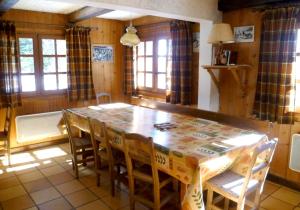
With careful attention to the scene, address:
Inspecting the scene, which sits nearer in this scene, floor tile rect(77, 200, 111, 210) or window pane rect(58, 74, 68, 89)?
floor tile rect(77, 200, 111, 210)

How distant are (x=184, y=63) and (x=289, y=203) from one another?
2.24 meters

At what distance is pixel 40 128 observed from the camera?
13.6ft

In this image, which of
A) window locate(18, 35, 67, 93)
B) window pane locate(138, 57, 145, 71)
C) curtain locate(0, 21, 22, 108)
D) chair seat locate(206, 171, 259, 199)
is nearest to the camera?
chair seat locate(206, 171, 259, 199)

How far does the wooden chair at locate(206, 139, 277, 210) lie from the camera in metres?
1.80

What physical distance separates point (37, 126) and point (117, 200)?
222 cm

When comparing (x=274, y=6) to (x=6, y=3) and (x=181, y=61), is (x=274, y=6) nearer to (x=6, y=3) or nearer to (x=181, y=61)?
(x=181, y=61)

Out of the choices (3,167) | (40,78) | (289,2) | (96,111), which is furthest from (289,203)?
(40,78)

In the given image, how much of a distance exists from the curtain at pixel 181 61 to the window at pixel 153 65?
0.19 meters

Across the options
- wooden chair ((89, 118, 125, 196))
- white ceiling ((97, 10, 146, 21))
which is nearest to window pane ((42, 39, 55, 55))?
white ceiling ((97, 10, 146, 21))

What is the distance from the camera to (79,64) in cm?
447

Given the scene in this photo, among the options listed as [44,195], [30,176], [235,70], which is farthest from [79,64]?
[235,70]

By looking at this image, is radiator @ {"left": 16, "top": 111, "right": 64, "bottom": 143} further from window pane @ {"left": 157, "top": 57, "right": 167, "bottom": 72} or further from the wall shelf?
the wall shelf

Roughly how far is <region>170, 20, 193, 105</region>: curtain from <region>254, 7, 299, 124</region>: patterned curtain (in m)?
1.12

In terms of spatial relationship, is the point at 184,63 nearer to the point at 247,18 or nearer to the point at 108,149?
the point at 247,18
